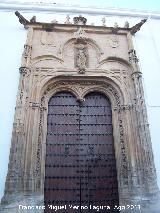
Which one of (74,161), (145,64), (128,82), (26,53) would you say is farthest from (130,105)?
(26,53)

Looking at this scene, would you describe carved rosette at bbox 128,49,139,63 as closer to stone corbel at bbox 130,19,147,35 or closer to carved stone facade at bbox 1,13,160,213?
carved stone facade at bbox 1,13,160,213

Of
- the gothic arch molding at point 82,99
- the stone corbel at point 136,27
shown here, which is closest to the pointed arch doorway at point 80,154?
the gothic arch molding at point 82,99

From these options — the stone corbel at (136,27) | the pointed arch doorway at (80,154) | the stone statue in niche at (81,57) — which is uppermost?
the stone corbel at (136,27)

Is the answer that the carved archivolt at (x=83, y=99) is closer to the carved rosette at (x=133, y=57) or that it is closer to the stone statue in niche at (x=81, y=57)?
the stone statue in niche at (x=81, y=57)

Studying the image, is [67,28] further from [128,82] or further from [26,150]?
[26,150]

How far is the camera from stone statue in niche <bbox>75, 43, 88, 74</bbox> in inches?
210

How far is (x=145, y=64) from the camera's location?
562 centimetres

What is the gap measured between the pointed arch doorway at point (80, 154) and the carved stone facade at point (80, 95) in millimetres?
138

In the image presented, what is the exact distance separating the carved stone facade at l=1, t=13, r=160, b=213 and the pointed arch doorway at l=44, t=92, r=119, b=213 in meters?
0.14

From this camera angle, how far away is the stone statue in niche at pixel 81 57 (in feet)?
17.5

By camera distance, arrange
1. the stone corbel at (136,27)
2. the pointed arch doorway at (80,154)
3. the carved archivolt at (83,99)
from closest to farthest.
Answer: the pointed arch doorway at (80,154) < the carved archivolt at (83,99) < the stone corbel at (136,27)

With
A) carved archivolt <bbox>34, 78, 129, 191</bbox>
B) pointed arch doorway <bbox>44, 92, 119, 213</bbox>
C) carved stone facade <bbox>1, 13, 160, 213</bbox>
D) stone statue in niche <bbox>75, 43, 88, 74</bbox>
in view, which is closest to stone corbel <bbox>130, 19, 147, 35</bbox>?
carved stone facade <bbox>1, 13, 160, 213</bbox>

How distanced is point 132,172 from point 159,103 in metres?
1.49

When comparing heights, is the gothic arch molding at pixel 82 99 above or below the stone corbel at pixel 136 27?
below
